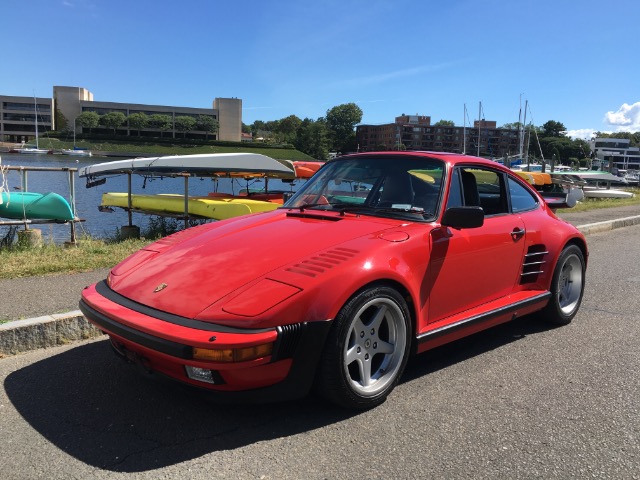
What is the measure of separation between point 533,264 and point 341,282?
2335mm

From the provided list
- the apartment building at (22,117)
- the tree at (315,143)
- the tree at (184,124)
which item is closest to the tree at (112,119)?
the apartment building at (22,117)

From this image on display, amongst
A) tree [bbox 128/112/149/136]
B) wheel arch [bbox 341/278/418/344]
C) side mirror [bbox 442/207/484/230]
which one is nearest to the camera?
wheel arch [bbox 341/278/418/344]

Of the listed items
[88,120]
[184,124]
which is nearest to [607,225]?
[88,120]

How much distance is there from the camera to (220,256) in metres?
3.12

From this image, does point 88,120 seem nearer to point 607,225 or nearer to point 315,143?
point 315,143

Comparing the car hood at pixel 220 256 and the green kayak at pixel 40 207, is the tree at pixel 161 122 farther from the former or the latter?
the car hood at pixel 220 256

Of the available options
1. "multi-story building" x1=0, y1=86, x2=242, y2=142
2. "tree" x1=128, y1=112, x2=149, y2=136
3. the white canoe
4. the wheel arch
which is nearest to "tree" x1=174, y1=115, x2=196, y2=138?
"multi-story building" x1=0, y1=86, x2=242, y2=142

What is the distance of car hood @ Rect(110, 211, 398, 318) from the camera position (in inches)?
110

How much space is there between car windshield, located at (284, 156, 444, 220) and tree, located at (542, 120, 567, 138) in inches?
6930

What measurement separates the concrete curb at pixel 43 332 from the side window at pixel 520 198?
3.72 m

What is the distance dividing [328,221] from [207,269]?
960mm

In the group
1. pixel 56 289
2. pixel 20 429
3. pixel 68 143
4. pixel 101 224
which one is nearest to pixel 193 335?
pixel 20 429

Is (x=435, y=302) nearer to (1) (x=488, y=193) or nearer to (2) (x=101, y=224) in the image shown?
(1) (x=488, y=193)

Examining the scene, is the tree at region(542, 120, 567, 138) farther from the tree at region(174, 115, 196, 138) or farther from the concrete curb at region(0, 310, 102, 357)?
the concrete curb at region(0, 310, 102, 357)
